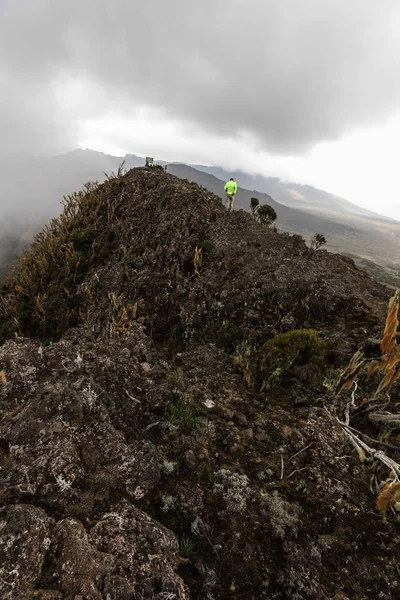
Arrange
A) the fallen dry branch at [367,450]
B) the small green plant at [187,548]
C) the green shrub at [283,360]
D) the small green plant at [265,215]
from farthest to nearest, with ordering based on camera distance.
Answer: the small green plant at [265,215]
the green shrub at [283,360]
the fallen dry branch at [367,450]
the small green plant at [187,548]

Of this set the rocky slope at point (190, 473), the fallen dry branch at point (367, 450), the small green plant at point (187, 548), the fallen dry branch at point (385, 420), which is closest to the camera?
the rocky slope at point (190, 473)

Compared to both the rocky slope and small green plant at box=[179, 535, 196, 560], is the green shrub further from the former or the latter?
small green plant at box=[179, 535, 196, 560]

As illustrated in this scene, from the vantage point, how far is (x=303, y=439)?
5012mm

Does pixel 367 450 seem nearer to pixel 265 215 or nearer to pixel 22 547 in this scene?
pixel 22 547

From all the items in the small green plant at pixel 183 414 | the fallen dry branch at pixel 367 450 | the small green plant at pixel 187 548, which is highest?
the fallen dry branch at pixel 367 450

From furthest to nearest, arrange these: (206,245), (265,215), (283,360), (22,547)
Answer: (265,215), (206,245), (283,360), (22,547)

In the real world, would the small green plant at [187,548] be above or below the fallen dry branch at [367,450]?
below

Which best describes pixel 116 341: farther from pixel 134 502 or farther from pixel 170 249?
pixel 170 249

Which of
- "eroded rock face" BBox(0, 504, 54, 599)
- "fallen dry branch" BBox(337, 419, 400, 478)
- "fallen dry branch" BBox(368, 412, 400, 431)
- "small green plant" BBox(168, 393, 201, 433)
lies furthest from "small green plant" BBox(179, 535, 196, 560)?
"fallen dry branch" BBox(368, 412, 400, 431)

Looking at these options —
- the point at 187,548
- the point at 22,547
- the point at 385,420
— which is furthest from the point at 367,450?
the point at 22,547

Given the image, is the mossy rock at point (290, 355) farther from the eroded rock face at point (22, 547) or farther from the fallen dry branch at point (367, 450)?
the eroded rock face at point (22, 547)

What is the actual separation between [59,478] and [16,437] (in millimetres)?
846

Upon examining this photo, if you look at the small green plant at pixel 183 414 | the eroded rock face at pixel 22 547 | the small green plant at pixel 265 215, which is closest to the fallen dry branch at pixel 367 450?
the small green plant at pixel 183 414

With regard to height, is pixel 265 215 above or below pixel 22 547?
above
